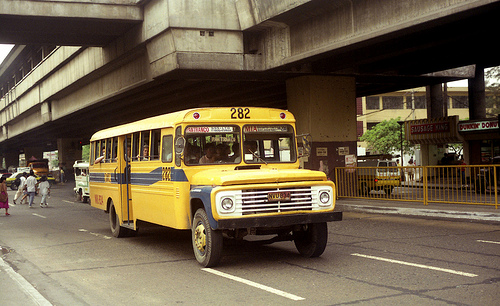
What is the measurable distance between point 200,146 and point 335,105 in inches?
516

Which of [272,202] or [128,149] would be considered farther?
[128,149]

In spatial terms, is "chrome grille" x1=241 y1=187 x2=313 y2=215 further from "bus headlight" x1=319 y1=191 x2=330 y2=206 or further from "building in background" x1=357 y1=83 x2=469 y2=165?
"building in background" x1=357 y1=83 x2=469 y2=165

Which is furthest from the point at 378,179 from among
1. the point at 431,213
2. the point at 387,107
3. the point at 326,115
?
the point at 387,107

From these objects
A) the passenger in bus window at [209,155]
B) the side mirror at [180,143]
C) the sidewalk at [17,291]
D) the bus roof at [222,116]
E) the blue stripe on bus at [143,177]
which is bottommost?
the sidewalk at [17,291]

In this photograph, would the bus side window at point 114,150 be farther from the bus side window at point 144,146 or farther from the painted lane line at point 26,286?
the painted lane line at point 26,286

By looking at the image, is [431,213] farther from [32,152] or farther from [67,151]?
[32,152]

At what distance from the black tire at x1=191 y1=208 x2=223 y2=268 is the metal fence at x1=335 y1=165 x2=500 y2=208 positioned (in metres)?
9.04

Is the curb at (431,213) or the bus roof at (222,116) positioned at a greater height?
the bus roof at (222,116)

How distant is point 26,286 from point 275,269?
3.67m

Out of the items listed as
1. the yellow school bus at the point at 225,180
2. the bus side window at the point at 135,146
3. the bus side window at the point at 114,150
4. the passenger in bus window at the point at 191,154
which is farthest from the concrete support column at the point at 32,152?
the passenger in bus window at the point at 191,154

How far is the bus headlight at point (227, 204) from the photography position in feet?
28.9

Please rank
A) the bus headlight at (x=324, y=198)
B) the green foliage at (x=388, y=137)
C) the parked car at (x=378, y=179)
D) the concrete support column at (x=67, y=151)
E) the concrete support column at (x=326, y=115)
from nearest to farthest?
the bus headlight at (x=324, y=198)
the parked car at (x=378, y=179)
the concrete support column at (x=326, y=115)
the green foliage at (x=388, y=137)
the concrete support column at (x=67, y=151)

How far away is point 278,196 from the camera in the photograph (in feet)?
29.7

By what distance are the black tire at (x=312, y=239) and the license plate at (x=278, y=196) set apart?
3.31 feet
